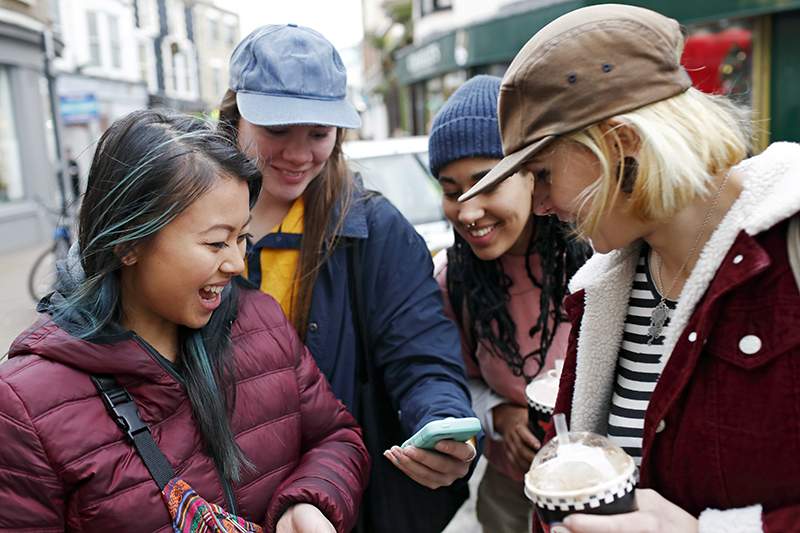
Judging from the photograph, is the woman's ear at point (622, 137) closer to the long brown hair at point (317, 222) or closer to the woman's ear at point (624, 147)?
the woman's ear at point (624, 147)

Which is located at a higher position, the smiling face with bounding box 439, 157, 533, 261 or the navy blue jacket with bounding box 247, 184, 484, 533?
the smiling face with bounding box 439, 157, 533, 261

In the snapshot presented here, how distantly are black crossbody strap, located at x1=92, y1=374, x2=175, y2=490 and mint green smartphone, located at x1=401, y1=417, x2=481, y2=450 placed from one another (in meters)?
0.59

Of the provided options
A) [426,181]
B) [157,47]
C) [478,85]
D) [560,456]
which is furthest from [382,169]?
[157,47]

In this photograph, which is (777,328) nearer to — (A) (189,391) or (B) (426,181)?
(A) (189,391)

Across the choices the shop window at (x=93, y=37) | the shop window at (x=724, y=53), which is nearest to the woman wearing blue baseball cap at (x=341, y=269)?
the shop window at (x=724, y=53)

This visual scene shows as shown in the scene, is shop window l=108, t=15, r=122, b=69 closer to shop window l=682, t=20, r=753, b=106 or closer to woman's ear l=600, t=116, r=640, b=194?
shop window l=682, t=20, r=753, b=106

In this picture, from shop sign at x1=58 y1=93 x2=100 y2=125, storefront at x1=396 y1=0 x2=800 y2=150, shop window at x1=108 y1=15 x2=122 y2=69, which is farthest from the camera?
shop window at x1=108 y1=15 x2=122 y2=69

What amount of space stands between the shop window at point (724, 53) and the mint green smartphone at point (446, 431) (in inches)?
286

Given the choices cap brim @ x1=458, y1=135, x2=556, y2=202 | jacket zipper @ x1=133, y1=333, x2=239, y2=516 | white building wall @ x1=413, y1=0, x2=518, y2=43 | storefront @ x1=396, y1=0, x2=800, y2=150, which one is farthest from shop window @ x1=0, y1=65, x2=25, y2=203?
cap brim @ x1=458, y1=135, x2=556, y2=202

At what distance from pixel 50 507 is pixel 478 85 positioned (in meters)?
1.84

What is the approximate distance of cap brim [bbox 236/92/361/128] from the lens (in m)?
1.91

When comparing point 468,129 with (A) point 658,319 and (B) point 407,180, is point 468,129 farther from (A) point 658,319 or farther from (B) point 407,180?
(B) point 407,180

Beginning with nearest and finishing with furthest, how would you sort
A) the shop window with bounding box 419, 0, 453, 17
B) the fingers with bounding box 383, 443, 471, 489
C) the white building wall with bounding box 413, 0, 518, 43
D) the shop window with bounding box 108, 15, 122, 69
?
the fingers with bounding box 383, 443, 471, 489, the white building wall with bounding box 413, 0, 518, 43, the shop window with bounding box 419, 0, 453, 17, the shop window with bounding box 108, 15, 122, 69

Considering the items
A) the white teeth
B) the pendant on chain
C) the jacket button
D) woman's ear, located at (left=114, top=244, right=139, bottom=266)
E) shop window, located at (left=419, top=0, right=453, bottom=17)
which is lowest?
the pendant on chain
